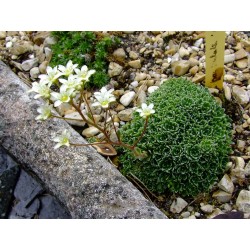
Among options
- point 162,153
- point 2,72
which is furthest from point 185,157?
point 2,72

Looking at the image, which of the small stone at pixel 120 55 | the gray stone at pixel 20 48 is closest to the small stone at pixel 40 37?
the gray stone at pixel 20 48

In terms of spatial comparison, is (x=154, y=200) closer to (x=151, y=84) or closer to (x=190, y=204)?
(x=190, y=204)

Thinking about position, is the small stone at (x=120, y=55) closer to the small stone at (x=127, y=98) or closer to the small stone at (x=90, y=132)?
the small stone at (x=127, y=98)

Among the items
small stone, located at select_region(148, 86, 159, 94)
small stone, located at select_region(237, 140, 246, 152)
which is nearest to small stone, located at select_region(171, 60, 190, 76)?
small stone, located at select_region(148, 86, 159, 94)

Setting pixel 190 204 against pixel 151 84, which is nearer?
pixel 190 204

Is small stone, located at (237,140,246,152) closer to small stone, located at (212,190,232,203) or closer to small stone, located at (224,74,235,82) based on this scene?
small stone, located at (212,190,232,203)

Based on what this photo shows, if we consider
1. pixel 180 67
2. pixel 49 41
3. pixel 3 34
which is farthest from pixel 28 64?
pixel 180 67
